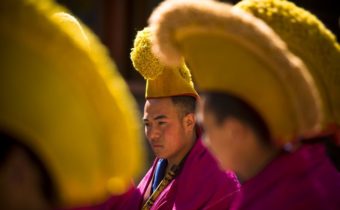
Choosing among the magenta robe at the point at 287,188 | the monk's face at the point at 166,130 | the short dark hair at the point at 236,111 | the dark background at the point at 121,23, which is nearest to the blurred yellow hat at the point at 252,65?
the short dark hair at the point at 236,111

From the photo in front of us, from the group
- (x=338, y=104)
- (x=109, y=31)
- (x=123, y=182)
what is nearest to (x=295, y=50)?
(x=338, y=104)

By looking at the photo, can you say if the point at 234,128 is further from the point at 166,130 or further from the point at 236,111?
the point at 166,130

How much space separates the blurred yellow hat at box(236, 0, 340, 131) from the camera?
2.30 m

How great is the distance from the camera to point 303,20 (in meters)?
2.32

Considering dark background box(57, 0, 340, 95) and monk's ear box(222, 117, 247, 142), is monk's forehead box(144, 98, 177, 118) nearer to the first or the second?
monk's ear box(222, 117, 247, 142)

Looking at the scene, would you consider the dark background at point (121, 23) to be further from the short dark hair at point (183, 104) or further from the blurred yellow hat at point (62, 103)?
the blurred yellow hat at point (62, 103)

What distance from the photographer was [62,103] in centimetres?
148

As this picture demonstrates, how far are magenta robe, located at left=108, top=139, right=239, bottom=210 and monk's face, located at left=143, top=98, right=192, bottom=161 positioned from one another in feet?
0.25

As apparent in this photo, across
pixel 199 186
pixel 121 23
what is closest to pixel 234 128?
pixel 199 186

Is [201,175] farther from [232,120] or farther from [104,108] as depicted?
[104,108]

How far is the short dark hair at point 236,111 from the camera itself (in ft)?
6.56

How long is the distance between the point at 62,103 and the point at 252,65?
71 cm

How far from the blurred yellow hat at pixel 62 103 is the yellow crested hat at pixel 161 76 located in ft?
5.14

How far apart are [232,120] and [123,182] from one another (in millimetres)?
516
